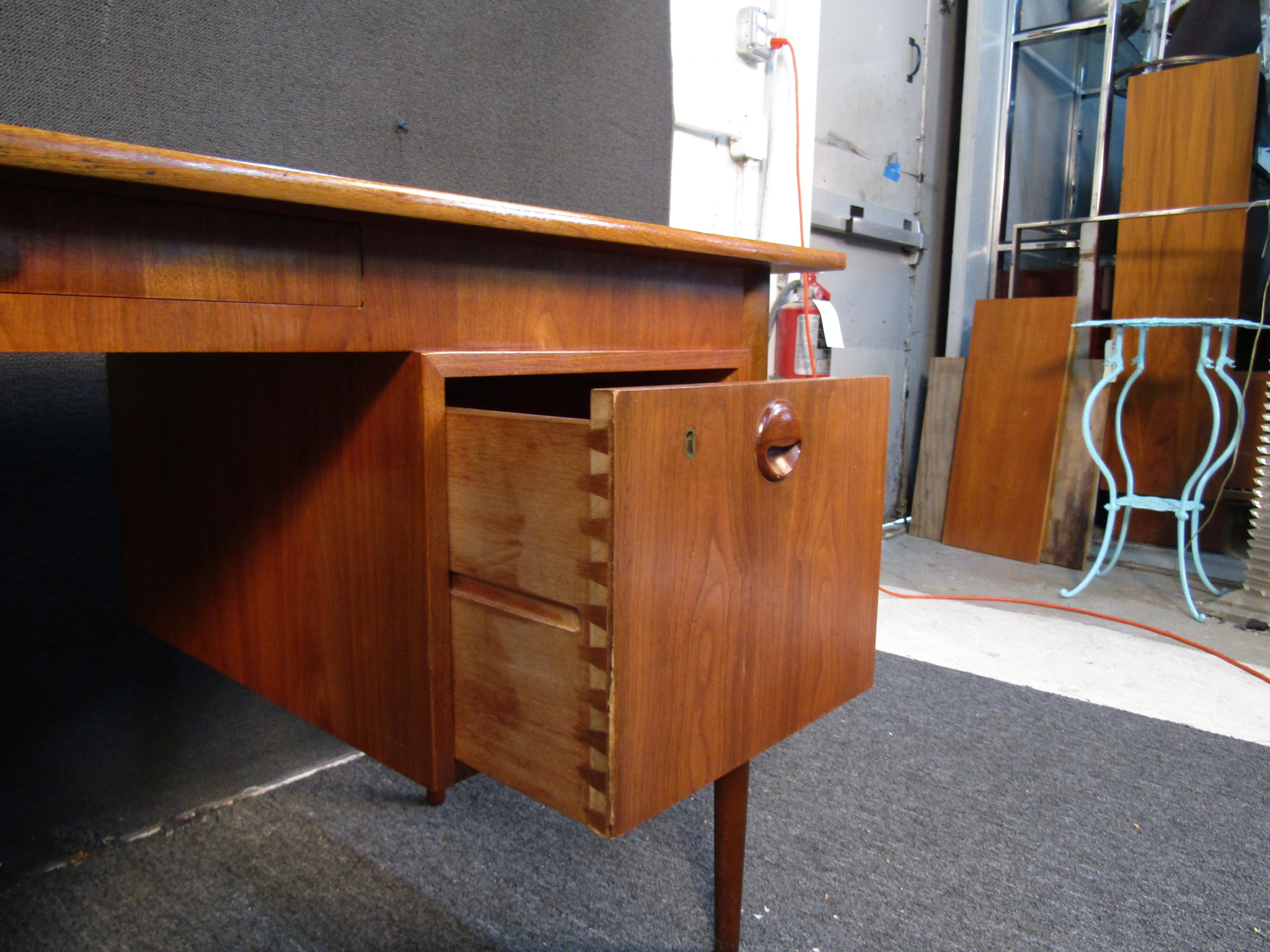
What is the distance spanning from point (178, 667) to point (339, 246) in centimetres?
71

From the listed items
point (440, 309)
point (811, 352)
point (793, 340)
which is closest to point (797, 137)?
point (793, 340)

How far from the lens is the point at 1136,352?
2.56 metres

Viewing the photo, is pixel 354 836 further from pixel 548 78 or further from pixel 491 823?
pixel 548 78

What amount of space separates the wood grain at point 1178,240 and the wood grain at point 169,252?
8.65ft

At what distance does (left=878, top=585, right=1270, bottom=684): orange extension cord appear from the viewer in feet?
5.54

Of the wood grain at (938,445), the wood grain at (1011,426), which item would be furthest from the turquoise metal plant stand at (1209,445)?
the wood grain at (938,445)

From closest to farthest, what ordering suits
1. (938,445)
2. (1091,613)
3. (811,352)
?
(811,352), (1091,613), (938,445)

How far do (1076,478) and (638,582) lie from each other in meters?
2.35

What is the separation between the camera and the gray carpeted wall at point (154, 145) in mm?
849

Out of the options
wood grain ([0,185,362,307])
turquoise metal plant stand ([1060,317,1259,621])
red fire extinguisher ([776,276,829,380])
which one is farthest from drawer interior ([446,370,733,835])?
turquoise metal plant stand ([1060,317,1259,621])

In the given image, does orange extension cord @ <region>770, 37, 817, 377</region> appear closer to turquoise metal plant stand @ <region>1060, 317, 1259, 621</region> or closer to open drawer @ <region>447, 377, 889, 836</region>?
turquoise metal plant stand @ <region>1060, 317, 1259, 621</region>

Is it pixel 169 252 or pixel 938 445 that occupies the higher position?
pixel 169 252

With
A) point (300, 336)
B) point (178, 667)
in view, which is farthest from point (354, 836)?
point (300, 336)

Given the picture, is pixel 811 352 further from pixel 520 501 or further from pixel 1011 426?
pixel 1011 426
